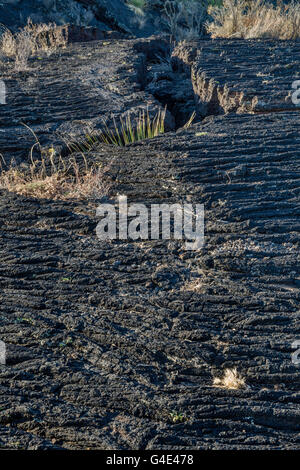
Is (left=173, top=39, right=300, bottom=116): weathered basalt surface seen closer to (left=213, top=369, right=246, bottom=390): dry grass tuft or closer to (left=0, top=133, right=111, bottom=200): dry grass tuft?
(left=0, top=133, right=111, bottom=200): dry grass tuft

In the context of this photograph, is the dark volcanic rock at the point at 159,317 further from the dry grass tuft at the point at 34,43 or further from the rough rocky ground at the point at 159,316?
the dry grass tuft at the point at 34,43

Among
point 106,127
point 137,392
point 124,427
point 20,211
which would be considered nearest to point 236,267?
point 137,392

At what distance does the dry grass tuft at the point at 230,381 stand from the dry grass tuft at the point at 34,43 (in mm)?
7641

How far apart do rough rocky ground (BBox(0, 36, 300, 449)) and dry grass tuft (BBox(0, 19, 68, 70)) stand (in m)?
5.46

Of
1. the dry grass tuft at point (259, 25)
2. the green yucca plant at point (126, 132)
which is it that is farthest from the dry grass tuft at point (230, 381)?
the dry grass tuft at point (259, 25)

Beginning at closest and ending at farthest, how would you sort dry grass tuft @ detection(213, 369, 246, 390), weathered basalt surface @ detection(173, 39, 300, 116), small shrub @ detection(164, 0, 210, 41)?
dry grass tuft @ detection(213, 369, 246, 390) < weathered basalt surface @ detection(173, 39, 300, 116) < small shrub @ detection(164, 0, 210, 41)

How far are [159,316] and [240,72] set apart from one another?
5.26m

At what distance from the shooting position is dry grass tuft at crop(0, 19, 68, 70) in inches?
386

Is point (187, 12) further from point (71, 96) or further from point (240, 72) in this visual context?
point (71, 96)

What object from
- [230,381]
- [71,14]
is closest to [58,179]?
[230,381]

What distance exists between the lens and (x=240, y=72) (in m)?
7.73

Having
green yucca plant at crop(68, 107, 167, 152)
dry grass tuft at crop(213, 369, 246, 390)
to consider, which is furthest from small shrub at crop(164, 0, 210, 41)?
dry grass tuft at crop(213, 369, 246, 390)

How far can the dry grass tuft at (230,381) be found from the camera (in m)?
3.20

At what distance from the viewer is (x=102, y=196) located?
5191 millimetres
